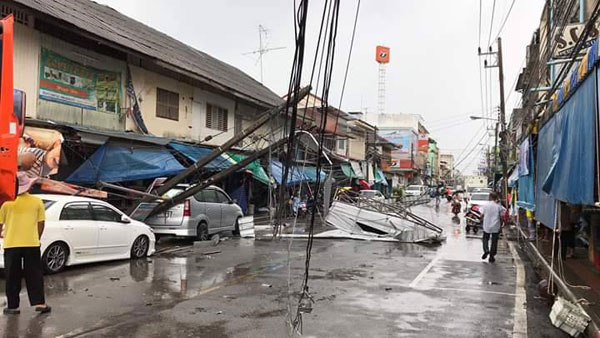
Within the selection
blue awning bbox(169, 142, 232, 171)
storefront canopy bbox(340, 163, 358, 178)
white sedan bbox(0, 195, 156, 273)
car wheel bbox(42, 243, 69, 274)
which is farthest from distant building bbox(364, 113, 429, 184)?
car wheel bbox(42, 243, 69, 274)

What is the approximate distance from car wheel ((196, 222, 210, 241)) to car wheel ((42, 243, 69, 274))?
17.1 feet

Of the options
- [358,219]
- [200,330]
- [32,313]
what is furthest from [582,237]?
[32,313]

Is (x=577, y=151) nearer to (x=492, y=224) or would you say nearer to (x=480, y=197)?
(x=492, y=224)

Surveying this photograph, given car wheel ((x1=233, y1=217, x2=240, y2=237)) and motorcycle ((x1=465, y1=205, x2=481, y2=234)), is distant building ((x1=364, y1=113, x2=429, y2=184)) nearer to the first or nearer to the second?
motorcycle ((x1=465, y1=205, x2=481, y2=234))

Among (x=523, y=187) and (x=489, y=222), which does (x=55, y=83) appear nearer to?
(x=489, y=222)

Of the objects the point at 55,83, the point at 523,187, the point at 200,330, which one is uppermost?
the point at 55,83

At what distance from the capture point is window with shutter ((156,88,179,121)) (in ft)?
62.1

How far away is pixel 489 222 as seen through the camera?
42.3ft

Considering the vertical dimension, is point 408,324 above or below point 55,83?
below

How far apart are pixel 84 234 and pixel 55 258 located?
2.68 feet

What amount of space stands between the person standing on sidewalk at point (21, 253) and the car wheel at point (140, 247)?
16.4 feet

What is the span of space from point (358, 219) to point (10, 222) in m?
12.9

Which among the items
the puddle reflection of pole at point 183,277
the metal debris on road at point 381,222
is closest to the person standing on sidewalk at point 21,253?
the puddle reflection of pole at point 183,277

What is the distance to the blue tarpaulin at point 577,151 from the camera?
16.8ft
